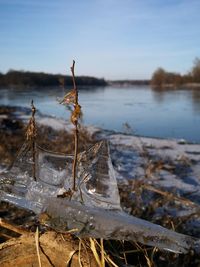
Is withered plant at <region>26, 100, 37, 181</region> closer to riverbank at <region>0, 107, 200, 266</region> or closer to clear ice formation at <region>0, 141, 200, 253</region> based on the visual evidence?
clear ice formation at <region>0, 141, 200, 253</region>

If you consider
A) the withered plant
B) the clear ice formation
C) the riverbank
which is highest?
the withered plant

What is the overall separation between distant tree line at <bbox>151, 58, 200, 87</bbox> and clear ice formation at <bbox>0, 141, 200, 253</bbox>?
38564 mm

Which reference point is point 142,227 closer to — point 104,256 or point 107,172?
point 104,256

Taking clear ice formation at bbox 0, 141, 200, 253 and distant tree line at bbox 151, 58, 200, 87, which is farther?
distant tree line at bbox 151, 58, 200, 87

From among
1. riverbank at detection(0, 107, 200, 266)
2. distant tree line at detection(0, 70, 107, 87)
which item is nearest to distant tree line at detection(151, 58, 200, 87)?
distant tree line at detection(0, 70, 107, 87)

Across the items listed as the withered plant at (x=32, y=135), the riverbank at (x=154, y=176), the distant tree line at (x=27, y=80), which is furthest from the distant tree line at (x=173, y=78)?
the withered plant at (x=32, y=135)

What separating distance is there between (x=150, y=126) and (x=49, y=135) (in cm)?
347

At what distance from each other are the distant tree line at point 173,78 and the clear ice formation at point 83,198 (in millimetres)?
38564

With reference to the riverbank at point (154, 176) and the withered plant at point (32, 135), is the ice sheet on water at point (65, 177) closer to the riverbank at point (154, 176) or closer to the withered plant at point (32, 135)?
the withered plant at point (32, 135)

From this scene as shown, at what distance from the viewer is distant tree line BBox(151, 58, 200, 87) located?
4075 cm

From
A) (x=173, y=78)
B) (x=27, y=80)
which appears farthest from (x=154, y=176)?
(x=173, y=78)

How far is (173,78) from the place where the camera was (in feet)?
141

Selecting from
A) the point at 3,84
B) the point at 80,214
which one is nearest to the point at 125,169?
the point at 80,214

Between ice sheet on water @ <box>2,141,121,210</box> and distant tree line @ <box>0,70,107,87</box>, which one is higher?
ice sheet on water @ <box>2,141,121,210</box>
